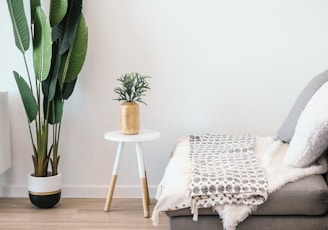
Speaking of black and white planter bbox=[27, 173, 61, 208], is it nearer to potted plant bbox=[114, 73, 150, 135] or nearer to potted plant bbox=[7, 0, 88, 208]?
potted plant bbox=[7, 0, 88, 208]

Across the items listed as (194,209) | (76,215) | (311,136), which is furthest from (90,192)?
(311,136)

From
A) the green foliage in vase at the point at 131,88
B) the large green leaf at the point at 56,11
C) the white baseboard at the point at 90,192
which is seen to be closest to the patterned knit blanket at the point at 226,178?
the green foliage in vase at the point at 131,88

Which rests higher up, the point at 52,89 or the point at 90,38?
the point at 90,38

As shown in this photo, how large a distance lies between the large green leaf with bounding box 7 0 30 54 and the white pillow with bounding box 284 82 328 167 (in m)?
1.74

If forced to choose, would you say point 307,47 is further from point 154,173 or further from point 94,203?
point 94,203

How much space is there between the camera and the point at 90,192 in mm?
3684

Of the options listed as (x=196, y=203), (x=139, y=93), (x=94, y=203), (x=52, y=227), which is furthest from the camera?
(x=94, y=203)

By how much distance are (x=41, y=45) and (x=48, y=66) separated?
138 mm

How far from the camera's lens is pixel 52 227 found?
308cm

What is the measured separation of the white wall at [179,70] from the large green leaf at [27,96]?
1.16 feet

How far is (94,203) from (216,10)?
151 cm

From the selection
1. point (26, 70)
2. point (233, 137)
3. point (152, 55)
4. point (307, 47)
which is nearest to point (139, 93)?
point (152, 55)

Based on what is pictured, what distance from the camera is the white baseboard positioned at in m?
3.66

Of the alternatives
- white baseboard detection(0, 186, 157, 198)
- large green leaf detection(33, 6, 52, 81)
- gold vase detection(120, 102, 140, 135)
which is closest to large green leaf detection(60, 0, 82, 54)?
large green leaf detection(33, 6, 52, 81)
